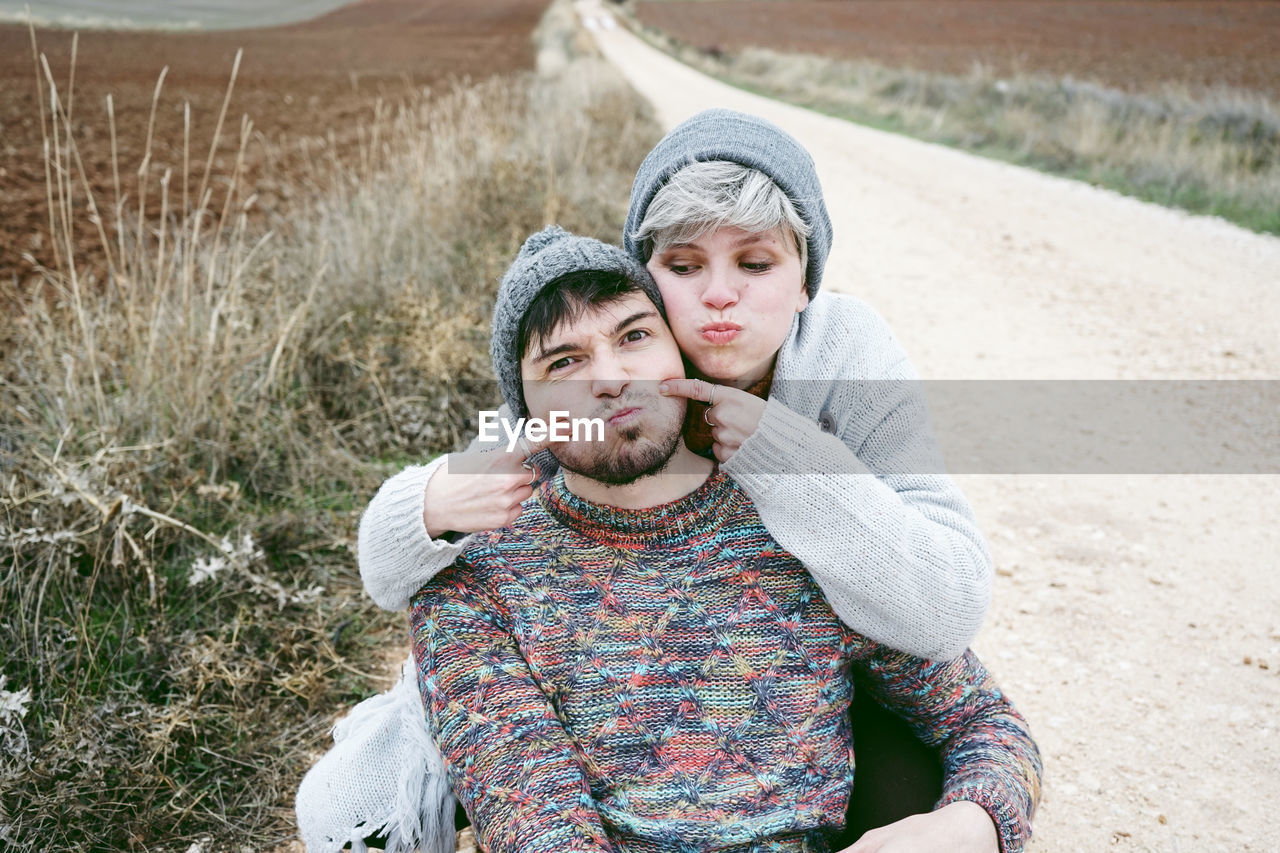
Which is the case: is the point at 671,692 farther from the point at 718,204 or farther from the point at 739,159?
the point at 739,159

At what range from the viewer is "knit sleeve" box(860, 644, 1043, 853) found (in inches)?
65.0

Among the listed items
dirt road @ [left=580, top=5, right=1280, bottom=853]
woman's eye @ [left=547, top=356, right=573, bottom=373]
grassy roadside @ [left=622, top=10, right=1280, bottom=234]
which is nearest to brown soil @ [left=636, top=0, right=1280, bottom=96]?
grassy roadside @ [left=622, top=10, right=1280, bottom=234]

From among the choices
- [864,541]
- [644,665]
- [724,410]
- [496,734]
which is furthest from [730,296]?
[496,734]

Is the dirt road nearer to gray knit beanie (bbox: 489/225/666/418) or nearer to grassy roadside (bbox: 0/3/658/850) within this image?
gray knit beanie (bbox: 489/225/666/418)

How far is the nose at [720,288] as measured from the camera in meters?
1.85

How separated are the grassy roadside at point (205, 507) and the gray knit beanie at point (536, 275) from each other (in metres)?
1.45

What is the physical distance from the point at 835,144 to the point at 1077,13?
30128 millimetres

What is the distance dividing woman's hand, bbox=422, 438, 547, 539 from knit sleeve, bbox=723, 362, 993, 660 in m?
0.42

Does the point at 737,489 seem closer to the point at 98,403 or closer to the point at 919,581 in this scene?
the point at 919,581

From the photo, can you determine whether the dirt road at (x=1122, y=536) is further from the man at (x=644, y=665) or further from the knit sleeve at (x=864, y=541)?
the knit sleeve at (x=864, y=541)

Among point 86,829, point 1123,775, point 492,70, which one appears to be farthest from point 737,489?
point 492,70

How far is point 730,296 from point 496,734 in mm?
966

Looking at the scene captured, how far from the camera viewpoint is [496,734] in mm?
1633

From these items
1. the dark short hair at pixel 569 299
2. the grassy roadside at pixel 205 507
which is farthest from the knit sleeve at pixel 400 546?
the grassy roadside at pixel 205 507
